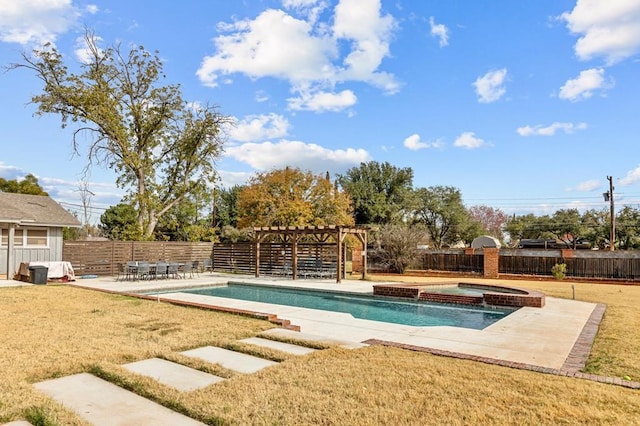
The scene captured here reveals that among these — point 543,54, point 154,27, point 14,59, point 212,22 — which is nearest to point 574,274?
point 543,54

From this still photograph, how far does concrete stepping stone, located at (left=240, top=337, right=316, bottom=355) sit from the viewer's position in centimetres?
568

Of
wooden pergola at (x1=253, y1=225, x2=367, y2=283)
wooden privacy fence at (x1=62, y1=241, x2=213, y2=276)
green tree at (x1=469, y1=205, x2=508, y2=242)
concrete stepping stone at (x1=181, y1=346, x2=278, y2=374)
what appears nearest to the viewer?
concrete stepping stone at (x1=181, y1=346, x2=278, y2=374)

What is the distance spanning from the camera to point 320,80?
19328 mm

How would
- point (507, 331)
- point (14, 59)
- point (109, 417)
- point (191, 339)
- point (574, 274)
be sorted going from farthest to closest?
point (14, 59) < point (574, 274) < point (507, 331) < point (191, 339) < point (109, 417)

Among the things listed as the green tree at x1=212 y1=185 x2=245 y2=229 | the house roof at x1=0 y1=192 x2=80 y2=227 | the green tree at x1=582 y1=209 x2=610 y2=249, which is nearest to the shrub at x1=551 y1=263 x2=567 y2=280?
the house roof at x1=0 y1=192 x2=80 y2=227

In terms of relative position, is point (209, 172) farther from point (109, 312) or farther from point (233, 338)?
point (233, 338)

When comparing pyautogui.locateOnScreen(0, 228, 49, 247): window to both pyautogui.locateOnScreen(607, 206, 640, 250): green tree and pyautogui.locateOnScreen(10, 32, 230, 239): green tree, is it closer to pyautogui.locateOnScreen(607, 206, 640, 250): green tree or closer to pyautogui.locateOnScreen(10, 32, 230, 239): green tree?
pyautogui.locateOnScreen(10, 32, 230, 239): green tree

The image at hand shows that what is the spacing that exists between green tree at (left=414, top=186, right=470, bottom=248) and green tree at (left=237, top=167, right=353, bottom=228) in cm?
1319

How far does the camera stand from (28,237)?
17578mm

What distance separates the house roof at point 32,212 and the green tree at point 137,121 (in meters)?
6.74

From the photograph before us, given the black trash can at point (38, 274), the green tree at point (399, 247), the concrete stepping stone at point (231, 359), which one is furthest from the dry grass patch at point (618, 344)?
the black trash can at point (38, 274)

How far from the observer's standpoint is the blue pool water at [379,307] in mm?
9883

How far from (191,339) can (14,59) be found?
84.0 ft

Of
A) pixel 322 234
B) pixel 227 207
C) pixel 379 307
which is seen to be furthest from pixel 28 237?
pixel 227 207
